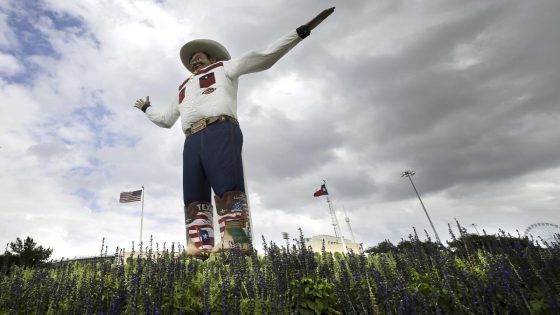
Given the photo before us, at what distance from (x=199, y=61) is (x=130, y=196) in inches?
406

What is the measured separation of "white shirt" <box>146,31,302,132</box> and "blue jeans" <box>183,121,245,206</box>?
0.38m

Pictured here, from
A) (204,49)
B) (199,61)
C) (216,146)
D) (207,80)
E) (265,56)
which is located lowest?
(216,146)

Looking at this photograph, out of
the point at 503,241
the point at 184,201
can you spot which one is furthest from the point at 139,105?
the point at 503,241

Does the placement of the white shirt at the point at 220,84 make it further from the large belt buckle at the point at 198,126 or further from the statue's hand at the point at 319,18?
the statue's hand at the point at 319,18

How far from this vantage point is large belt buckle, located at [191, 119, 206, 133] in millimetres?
6157

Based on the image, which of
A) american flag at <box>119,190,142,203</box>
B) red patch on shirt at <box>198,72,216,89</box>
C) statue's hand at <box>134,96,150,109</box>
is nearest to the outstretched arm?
red patch on shirt at <box>198,72,216,89</box>

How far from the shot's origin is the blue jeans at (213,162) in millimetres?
5641

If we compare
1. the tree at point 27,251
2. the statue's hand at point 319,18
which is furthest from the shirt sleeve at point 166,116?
the tree at point 27,251

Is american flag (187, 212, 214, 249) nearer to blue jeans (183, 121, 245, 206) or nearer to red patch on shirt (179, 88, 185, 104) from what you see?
blue jeans (183, 121, 245, 206)

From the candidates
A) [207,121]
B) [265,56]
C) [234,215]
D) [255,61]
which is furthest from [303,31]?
[234,215]

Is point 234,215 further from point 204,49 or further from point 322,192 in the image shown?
point 322,192

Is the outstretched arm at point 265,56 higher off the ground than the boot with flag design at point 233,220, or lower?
higher

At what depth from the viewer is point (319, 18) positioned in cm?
608

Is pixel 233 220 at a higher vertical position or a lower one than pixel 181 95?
lower
